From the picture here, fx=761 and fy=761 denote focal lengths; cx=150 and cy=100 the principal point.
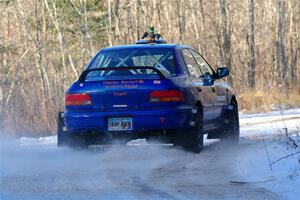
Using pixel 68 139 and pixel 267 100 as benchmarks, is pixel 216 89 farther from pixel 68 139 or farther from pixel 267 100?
pixel 267 100

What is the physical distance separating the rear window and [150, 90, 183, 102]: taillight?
0.44 m

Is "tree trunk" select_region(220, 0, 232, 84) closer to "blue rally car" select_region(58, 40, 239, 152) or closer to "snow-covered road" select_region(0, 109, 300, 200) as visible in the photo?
"snow-covered road" select_region(0, 109, 300, 200)

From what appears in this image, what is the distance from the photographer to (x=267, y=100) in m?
24.9

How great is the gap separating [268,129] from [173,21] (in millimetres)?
21271

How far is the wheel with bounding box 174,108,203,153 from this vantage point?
32.6ft

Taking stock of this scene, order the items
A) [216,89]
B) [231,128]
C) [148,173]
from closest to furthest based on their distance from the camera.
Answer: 1. [148,173]
2. [216,89]
3. [231,128]

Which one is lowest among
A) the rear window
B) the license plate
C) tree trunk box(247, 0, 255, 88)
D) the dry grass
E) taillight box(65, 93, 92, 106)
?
the dry grass

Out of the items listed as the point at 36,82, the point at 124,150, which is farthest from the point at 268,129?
the point at 36,82

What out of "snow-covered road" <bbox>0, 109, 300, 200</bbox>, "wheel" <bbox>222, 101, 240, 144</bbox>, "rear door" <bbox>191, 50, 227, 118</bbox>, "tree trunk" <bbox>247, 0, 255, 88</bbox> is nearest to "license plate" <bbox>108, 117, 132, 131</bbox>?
"snow-covered road" <bbox>0, 109, 300, 200</bbox>

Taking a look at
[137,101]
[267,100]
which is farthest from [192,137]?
[267,100]

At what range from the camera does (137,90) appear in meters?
9.73

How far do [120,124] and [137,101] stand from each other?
37 cm

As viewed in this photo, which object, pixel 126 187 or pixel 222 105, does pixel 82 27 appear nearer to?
pixel 222 105

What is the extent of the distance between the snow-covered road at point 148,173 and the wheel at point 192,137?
11 centimetres
